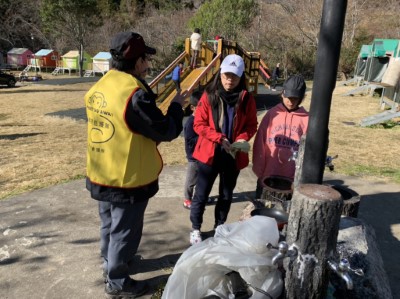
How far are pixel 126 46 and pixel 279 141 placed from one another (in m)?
1.76

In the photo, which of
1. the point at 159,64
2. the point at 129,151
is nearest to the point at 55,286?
the point at 129,151

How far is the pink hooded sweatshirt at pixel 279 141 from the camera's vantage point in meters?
3.35

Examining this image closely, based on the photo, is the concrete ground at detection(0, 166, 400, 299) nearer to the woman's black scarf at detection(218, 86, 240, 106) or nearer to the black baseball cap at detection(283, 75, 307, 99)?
the woman's black scarf at detection(218, 86, 240, 106)

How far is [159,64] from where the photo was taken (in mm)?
31062

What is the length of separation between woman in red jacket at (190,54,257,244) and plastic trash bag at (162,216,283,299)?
4.40 ft

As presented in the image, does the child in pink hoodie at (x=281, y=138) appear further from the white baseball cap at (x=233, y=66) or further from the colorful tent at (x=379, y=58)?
the colorful tent at (x=379, y=58)

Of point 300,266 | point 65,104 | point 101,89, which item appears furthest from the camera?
point 65,104

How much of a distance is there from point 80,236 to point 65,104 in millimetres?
11498

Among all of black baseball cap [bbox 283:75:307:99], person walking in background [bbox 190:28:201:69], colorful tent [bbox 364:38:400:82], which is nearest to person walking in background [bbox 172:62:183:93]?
person walking in background [bbox 190:28:201:69]

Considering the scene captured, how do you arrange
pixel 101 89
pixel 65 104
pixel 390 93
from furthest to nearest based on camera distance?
pixel 65 104 < pixel 390 93 < pixel 101 89

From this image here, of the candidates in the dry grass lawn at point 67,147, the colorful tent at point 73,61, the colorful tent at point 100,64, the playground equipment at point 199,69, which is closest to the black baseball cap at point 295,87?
the dry grass lawn at point 67,147

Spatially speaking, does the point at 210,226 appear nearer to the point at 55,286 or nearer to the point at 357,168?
the point at 55,286

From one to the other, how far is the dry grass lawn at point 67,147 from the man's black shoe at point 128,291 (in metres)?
2.67

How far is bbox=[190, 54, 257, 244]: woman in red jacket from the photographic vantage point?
307 centimetres
